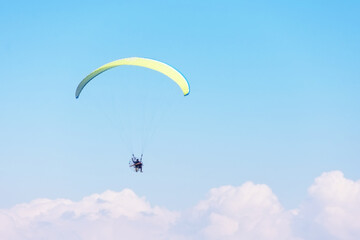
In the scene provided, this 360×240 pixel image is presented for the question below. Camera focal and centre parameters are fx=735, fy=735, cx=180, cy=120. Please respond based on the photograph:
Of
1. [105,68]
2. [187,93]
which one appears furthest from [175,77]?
[105,68]

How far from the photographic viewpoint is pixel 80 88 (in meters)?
84.2

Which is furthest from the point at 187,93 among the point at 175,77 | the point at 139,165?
the point at 139,165

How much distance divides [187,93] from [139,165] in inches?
379

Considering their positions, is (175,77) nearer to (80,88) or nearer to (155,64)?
(155,64)

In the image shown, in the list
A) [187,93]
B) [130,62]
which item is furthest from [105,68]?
[187,93]

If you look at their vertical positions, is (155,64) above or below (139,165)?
above

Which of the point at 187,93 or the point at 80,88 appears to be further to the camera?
the point at 80,88

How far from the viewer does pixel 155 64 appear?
3135 inches

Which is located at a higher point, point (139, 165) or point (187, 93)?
point (187, 93)

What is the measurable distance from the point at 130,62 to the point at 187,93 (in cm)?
709

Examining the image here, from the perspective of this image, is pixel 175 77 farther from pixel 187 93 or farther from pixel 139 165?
pixel 139 165

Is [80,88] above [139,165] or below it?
above

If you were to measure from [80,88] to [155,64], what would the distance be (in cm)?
1015

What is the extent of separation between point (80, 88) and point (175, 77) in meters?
11.8
